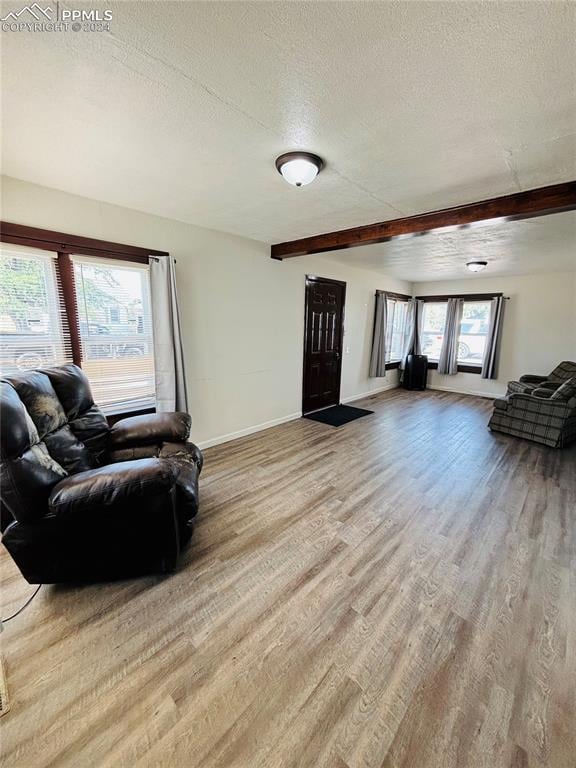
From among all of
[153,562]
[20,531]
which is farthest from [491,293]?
[20,531]

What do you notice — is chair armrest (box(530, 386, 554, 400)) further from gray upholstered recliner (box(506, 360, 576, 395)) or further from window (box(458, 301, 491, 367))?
window (box(458, 301, 491, 367))

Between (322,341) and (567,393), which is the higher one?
(322,341)

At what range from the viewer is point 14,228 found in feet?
7.20

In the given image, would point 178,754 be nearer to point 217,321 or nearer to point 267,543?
point 267,543

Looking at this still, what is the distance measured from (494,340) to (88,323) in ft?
22.2

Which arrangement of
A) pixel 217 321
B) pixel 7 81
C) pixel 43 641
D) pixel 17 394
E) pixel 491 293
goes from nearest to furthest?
pixel 7 81, pixel 43 641, pixel 17 394, pixel 217 321, pixel 491 293

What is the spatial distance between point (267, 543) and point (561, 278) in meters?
6.67

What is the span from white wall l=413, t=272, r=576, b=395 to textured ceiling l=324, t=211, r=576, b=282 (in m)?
0.35

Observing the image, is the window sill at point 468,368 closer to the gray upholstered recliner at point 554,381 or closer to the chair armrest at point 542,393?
the gray upholstered recliner at point 554,381

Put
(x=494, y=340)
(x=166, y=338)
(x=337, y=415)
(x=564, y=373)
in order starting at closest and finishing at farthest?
1. (x=166, y=338)
2. (x=564, y=373)
3. (x=337, y=415)
4. (x=494, y=340)

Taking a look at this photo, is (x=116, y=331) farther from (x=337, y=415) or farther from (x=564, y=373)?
(x=564, y=373)

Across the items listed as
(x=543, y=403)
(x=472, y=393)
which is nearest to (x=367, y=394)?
(x=472, y=393)

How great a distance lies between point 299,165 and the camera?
1.79 meters

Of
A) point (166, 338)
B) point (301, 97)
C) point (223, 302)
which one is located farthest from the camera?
point (223, 302)
